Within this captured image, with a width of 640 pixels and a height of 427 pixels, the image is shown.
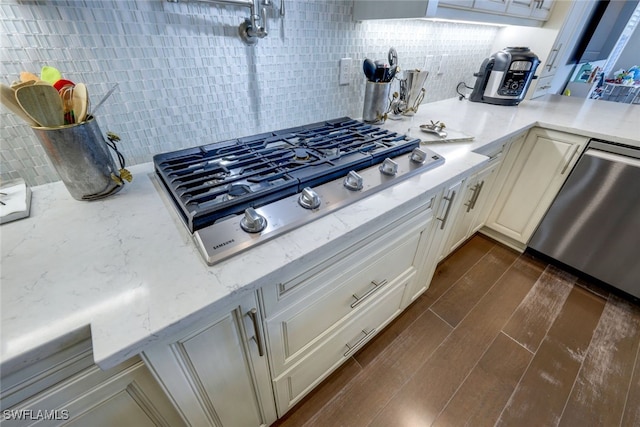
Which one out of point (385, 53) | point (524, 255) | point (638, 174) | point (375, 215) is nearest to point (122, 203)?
point (375, 215)

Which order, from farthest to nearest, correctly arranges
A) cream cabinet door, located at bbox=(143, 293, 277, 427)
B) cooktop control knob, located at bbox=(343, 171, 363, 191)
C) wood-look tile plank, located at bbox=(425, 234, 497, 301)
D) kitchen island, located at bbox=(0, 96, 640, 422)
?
wood-look tile plank, located at bbox=(425, 234, 497, 301) < cooktop control knob, located at bbox=(343, 171, 363, 191) < cream cabinet door, located at bbox=(143, 293, 277, 427) < kitchen island, located at bbox=(0, 96, 640, 422)

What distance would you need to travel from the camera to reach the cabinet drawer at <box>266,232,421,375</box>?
707 mm

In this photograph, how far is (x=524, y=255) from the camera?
6.02ft

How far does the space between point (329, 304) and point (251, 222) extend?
1.31 feet

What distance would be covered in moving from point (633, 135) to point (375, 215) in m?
1.49

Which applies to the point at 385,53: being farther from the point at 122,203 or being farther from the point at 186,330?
the point at 186,330

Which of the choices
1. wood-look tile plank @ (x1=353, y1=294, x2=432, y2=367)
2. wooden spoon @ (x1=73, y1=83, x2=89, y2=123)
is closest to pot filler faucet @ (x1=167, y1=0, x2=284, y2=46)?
wooden spoon @ (x1=73, y1=83, x2=89, y2=123)

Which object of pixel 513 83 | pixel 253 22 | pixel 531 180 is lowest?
pixel 531 180

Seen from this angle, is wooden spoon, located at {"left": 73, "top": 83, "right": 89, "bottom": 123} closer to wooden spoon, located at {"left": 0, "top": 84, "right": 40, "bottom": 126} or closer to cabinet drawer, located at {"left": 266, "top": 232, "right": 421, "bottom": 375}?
wooden spoon, located at {"left": 0, "top": 84, "right": 40, "bottom": 126}

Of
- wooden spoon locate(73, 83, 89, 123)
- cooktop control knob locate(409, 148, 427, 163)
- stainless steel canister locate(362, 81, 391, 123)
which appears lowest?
cooktop control knob locate(409, 148, 427, 163)

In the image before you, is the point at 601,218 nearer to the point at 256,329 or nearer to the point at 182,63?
the point at 256,329

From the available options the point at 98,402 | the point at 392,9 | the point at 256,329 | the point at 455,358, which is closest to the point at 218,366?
the point at 256,329

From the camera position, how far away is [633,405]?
1.09m

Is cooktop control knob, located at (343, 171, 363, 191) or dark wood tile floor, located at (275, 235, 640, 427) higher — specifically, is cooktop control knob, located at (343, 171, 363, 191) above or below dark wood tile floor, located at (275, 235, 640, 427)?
above
